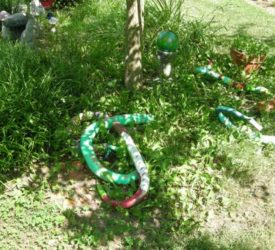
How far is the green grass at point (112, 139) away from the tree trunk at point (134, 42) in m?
0.17

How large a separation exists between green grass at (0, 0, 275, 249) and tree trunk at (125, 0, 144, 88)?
0.56 feet

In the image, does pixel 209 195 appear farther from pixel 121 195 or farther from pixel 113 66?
pixel 113 66

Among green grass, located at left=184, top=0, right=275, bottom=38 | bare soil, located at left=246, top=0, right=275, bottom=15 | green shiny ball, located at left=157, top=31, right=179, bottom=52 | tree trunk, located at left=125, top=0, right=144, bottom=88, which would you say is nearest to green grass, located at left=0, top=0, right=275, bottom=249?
tree trunk, located at left=125, top=0, right=144, bottom=88

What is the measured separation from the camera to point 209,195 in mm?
3893

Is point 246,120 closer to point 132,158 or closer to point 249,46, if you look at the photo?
point 132,158

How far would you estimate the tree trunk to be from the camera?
4648mm

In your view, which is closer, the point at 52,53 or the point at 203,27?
the point at 52,53

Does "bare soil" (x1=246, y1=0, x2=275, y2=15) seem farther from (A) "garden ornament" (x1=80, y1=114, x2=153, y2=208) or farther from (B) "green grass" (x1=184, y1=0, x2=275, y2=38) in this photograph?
(A) "garden ornament" (x1=80, y1=114, x2=153, y2=208)

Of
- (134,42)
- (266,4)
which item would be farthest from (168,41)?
(266,4)

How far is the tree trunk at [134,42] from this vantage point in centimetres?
465

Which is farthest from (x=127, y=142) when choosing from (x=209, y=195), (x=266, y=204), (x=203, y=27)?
(x=203, y=27)

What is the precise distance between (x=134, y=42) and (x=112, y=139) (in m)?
1.24

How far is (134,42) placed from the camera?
4.83 m

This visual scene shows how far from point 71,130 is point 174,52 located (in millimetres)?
1637
